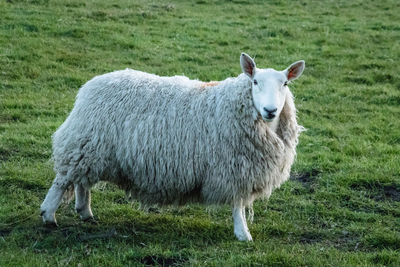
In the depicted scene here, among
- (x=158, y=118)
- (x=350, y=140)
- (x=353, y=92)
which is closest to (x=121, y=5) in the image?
(x=353, y=92)

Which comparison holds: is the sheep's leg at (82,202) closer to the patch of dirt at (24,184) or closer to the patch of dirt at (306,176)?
the patch of dirt at (24,184)

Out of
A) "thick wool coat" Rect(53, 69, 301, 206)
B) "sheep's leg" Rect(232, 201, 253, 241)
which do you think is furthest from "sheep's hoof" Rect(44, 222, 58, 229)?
"sheep's leg" Rect(232, 201, 253, 241)

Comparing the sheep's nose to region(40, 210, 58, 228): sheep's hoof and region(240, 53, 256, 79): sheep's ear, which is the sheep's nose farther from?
region(40, 210, 58, 228): sheep's hoof

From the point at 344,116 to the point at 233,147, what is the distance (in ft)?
15.5

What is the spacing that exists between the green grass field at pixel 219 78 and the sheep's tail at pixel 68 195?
0.20 m

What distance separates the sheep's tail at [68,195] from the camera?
583 centimetres

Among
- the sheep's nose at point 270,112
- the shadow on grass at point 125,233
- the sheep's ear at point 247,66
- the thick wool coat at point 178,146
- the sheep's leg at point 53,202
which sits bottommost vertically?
the shadow on grass at point 125,233

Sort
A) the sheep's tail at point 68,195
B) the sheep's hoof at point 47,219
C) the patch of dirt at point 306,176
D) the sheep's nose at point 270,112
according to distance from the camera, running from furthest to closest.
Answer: the patch of dirt at point 306,176, the sheep's tail at point 68,195, the sheep's hoof at point 47,219, the sheep's nose at point 270,112

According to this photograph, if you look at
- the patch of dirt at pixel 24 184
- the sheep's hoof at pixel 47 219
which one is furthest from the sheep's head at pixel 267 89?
the patch of dirt at pixel 24 184

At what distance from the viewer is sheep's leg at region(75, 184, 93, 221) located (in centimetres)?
586

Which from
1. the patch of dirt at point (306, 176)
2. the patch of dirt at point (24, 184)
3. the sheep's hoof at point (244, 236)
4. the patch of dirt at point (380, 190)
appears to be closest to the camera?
the sheep's hoof at point (244, 236)

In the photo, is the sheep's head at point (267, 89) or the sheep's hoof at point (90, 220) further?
the sheep's hoof at point (90, 220)

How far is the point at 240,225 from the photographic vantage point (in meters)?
5.59

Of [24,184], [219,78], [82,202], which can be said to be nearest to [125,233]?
[82,202]
